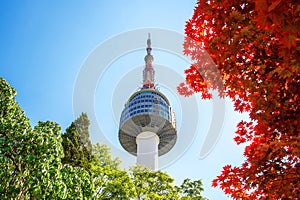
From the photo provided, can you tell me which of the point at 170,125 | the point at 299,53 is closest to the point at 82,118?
the point at 170,125

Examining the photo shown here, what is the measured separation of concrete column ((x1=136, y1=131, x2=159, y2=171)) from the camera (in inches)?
2596

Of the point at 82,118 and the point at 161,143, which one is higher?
the point at 161,143

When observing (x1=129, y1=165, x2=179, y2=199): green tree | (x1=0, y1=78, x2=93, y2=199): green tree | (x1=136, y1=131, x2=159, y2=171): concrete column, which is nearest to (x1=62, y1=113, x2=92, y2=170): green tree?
(x1=129, y1=165, x2=179, y2=199): green tree

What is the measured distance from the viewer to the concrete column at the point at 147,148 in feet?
216

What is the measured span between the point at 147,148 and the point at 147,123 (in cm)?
551

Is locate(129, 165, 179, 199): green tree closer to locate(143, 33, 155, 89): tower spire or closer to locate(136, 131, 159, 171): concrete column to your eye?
locate(136, 131, 159, 171): concrete column

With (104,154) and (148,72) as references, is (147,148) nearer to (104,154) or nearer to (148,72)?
(148,72)

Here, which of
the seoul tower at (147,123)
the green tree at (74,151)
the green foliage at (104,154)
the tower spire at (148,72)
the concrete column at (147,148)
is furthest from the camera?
the tower spire at (148,72)

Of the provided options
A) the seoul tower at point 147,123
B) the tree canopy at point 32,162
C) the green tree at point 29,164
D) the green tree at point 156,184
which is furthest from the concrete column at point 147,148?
the green tree at point 29,164

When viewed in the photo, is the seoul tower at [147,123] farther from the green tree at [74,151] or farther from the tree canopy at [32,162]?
the tree canopy at [32,162]

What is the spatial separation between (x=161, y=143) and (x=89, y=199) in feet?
205

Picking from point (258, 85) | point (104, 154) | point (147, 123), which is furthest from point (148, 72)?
point (258, 85)

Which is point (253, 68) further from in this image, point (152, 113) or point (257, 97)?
point (152, 113)

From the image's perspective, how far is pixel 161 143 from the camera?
72375 mm
